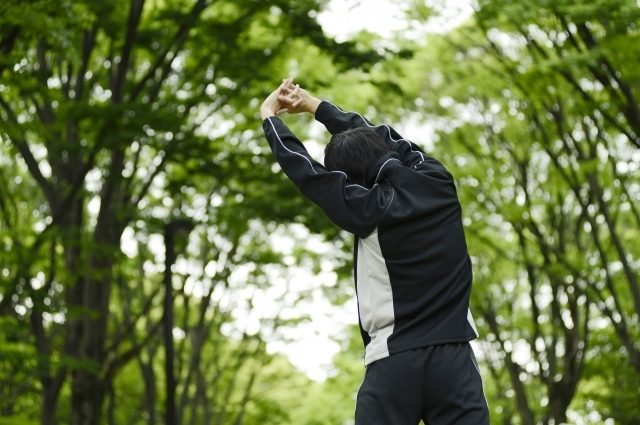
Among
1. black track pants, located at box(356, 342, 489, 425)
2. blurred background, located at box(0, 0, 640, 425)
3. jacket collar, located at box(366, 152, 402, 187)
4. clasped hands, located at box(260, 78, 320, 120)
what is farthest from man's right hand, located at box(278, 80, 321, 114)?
blurred background, located at box(0, 0, 640, 425)

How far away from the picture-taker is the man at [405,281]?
9.09ft

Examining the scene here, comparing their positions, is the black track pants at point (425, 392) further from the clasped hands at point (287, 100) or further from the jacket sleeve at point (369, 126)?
the clasped hands at point (287, 100)

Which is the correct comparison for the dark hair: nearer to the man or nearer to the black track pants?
the man

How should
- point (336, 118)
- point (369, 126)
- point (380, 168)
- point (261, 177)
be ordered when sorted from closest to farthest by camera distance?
point (380, 168), point (369, 126), point (336, 118), point (261, 177)

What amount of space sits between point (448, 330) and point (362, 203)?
46 cm

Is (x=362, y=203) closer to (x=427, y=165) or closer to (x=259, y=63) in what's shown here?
(x=427, y=165)

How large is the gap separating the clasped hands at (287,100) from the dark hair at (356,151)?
12.6 inches

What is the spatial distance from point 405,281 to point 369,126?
58cm

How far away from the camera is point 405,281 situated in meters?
2.82

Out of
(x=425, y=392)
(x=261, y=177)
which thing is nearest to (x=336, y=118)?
(x=425, y=392)

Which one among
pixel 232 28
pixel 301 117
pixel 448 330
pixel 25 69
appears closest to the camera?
pixel 448 330

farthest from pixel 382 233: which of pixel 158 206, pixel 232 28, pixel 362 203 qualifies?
pixel 158 206

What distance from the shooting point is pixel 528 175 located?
43.2 ft

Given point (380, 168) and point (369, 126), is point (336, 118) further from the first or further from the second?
point (380, 168)
